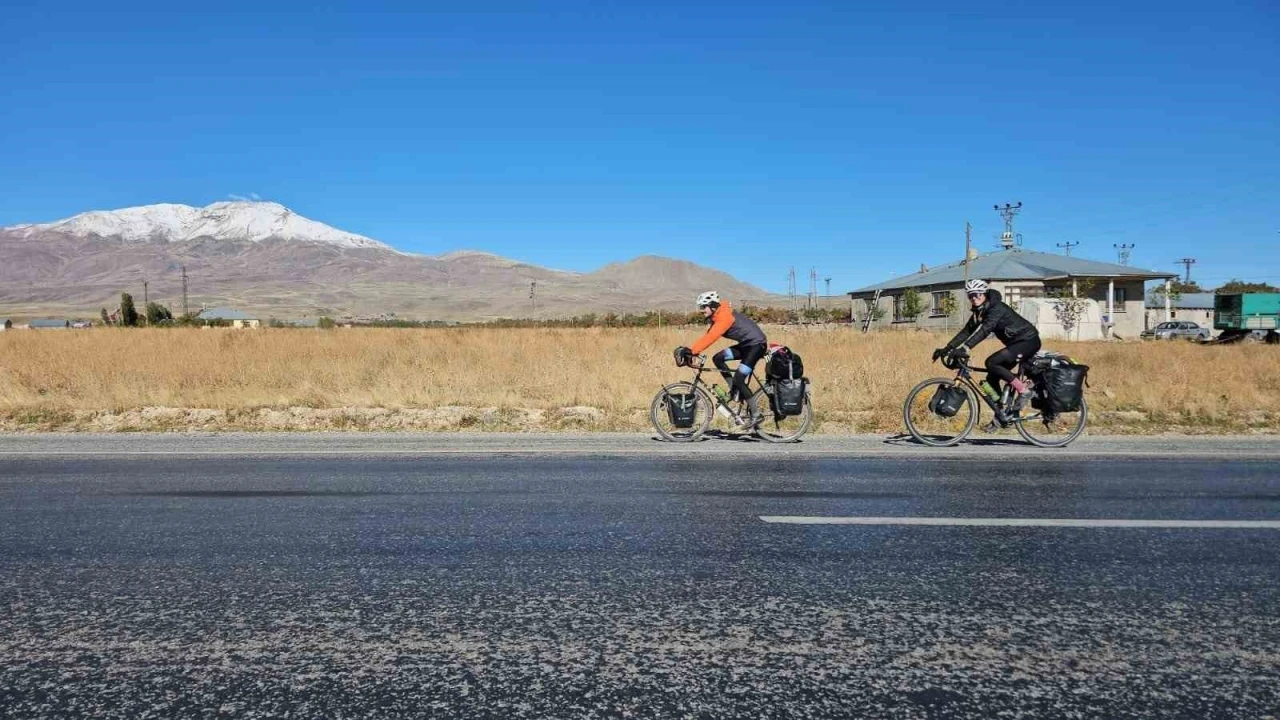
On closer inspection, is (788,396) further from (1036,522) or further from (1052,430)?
(1036,522)

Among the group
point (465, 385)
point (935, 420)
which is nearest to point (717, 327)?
point (935, 420)

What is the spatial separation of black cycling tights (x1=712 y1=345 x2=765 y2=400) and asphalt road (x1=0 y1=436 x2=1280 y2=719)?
3.04 m

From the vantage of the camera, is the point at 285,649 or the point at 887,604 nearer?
Result: the point at 285,649

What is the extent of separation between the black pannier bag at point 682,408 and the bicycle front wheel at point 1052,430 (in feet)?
12.7

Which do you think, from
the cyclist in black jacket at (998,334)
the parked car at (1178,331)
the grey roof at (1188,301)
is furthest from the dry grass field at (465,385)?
the grey roof at (1188,301)

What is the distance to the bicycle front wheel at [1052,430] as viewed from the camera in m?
10.2

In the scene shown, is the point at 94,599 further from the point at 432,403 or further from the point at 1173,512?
the point at 432,403

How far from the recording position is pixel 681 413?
35.0ft

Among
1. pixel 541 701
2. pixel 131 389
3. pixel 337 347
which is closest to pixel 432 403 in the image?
pixel 131 389

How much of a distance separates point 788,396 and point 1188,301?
298ft

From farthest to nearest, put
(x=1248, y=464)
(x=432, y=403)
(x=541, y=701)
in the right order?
(x=432, y=403) → (x=1248, y=464) → (x=541, y=701)

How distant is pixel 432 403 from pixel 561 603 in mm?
10778

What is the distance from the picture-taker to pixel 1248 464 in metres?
8.71

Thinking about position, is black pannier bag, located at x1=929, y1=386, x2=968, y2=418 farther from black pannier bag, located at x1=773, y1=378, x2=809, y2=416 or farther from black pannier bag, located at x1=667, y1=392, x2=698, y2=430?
black pannier bag, located at x1=667, y1=392, x2=698, y2=430
